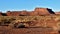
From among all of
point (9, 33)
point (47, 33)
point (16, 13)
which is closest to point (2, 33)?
point (9, 33)

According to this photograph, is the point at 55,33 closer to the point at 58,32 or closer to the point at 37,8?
the point at 58,32

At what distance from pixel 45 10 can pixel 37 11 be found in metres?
3.06

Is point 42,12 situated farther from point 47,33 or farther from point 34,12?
point 47,33

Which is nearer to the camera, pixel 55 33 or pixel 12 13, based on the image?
pixel 55 33

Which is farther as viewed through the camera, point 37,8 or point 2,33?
point 37,8

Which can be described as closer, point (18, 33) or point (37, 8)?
point (18, 33)

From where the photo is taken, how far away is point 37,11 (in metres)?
78.9

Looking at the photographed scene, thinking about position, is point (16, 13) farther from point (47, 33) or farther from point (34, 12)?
point (47, 33)

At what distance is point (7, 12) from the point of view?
80.6m

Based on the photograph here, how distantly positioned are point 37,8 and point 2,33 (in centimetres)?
6068

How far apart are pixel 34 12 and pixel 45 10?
4.17m

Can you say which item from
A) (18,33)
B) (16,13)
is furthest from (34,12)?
(18,33)

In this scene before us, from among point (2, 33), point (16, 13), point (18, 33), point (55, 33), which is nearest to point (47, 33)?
point (55, 33)

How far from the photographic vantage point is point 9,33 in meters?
20.5
